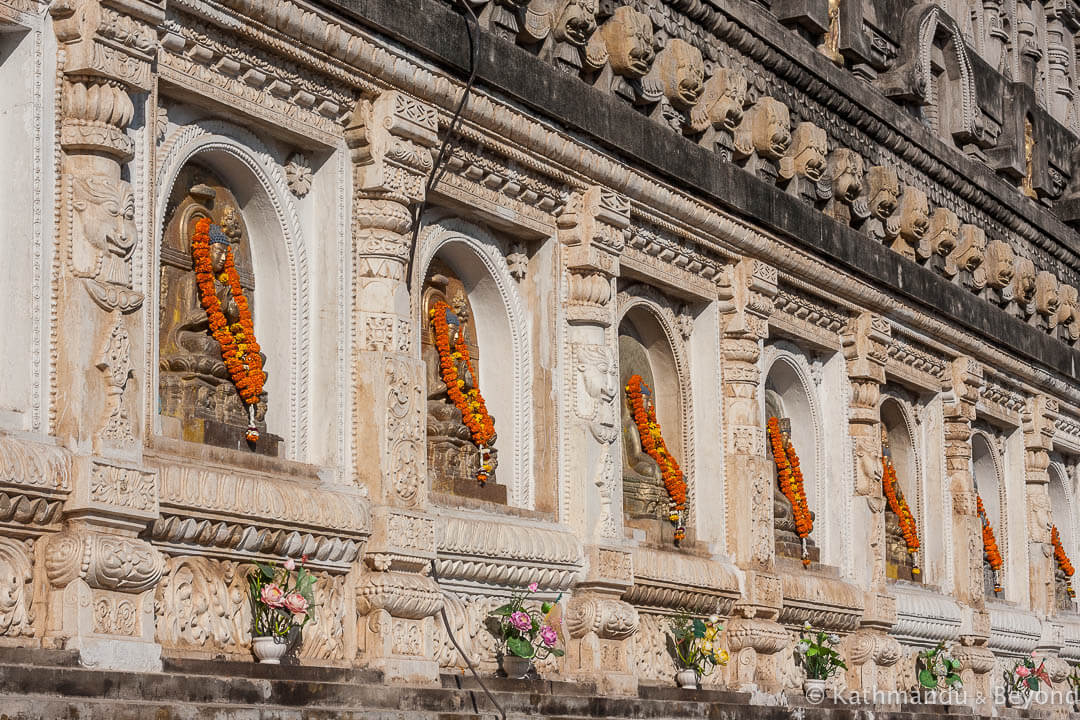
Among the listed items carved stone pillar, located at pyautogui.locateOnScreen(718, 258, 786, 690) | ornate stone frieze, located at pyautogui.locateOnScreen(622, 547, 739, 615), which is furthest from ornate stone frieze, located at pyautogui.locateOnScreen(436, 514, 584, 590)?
carved stone pillar, located at pyautogui.locateOnScreen(718, 258, 786, 690)

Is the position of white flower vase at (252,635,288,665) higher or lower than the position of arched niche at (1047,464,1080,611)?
lower

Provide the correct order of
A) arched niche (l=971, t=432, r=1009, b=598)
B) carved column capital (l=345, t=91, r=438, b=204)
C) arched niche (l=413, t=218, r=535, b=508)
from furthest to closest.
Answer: arched niche (l=971, t=432, r=1009, b=598) → arched niche (l=413, t=218, r=535, b=508) → carved column capital (l=345, t=91, r=438, b=204)

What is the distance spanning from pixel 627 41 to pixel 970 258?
26.3ft

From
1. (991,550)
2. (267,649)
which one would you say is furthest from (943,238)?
(267,649)

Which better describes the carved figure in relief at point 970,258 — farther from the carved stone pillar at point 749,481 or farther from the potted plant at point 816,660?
the potted plant at point 816,660

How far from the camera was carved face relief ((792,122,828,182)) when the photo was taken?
18484 millimetres

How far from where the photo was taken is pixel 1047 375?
2458 centimetres

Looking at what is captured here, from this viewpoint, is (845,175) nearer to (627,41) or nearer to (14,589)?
(627,41)

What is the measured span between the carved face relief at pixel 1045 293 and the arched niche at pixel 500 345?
11677 mm

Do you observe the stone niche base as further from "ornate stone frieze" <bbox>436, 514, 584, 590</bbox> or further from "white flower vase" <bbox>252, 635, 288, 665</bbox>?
"ornate stone frieze" <bbox>436, 514, 584, 590</bbox>

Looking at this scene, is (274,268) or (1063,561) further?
(1063,561)

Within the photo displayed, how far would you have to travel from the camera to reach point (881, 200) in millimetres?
20203

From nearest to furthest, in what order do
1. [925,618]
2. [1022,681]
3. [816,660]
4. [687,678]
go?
[687,678] → [816,660] → [925,618] → [1022,681]

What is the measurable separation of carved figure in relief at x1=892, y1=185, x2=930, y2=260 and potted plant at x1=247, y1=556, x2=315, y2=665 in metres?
10.9
